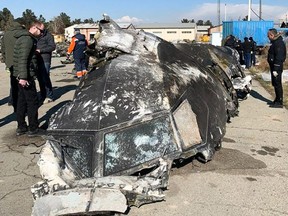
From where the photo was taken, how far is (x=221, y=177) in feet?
14.1

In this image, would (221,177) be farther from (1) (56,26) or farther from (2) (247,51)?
(1) (56,26)

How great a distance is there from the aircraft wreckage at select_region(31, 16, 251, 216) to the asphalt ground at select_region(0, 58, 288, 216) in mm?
→ 266

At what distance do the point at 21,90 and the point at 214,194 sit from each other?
138 inches

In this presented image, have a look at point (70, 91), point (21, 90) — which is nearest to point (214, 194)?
point (21, 90)

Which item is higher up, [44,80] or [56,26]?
[44,80]

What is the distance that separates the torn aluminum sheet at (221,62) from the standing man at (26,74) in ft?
10.2

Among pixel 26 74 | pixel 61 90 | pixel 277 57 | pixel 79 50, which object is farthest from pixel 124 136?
pixel 79 50

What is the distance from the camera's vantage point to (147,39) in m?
6.11

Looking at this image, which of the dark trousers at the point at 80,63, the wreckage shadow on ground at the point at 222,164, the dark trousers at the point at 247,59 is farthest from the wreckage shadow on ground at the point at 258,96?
the dark trousers at the point at 247,59

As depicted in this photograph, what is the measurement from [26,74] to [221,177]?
318 cm

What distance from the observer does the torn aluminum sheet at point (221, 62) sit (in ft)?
23.5

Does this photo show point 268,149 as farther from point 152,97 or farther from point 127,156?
point 127,156

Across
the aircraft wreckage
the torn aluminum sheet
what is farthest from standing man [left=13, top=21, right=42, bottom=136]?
the torn aluminum sheet

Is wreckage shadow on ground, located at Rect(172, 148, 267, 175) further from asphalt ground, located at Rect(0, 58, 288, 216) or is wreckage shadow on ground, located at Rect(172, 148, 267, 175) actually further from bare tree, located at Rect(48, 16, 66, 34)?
bare tree, located at Rect(48, 16, 66, 34)
